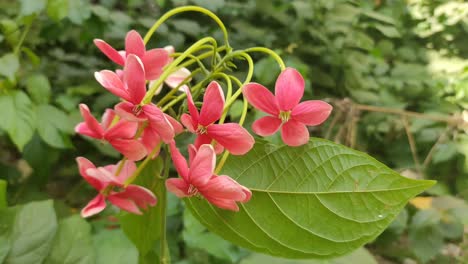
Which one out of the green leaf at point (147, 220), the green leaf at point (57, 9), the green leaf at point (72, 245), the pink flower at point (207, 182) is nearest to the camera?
the pink flower at point (207, 182)

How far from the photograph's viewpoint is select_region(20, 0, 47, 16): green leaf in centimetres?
87

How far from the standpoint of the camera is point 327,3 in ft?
4.61

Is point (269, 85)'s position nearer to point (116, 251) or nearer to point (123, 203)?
point (116, 251)

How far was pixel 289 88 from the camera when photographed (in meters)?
0.38

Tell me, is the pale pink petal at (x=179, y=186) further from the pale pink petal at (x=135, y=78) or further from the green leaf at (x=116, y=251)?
the green leaf at (x=116, y=251)

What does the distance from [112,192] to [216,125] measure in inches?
5.5

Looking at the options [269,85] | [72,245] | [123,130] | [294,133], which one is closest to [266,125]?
[294,133]

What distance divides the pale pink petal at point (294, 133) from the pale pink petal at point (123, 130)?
133mm

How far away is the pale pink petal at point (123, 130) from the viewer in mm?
390

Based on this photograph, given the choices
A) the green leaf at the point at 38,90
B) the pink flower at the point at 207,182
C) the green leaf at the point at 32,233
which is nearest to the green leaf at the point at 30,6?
the green leaf at the point at 38,90

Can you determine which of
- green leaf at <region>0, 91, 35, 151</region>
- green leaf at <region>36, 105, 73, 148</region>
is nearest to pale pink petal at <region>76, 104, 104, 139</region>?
green leaf at <region>0, 91, 35, 151</region>

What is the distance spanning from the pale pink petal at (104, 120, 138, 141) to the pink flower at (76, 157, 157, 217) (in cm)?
4

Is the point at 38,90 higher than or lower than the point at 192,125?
lower

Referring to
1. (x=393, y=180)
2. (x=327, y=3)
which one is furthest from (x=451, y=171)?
(x=393, y=180)
